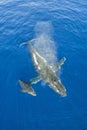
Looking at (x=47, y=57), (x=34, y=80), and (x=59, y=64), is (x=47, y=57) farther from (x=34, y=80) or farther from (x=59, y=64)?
(x=34, y=80)

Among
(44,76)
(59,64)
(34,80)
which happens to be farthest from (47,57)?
(34,80)

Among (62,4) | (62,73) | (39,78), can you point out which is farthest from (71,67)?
(62,4)

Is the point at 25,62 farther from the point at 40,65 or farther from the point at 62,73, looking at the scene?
the point at 62,73

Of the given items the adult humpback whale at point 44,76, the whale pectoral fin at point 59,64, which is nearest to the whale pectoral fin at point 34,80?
the adult humpback whale at point 44,76

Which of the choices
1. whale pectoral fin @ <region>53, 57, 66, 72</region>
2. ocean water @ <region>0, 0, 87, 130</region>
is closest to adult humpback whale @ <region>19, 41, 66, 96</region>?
whale pectoral fin @ <region>53, 57, 66, 72</region>

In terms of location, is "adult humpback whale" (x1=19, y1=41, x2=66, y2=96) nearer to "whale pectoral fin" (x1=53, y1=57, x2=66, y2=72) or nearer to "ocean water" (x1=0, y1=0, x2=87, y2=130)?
"whale pectoral fin" (x1=53, y1=57, x2=66, y2=72)

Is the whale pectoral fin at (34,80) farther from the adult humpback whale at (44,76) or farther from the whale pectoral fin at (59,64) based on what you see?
the whale pectoral fin at (59,64)
